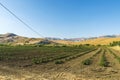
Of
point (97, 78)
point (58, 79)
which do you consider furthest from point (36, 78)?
point (97, 78)

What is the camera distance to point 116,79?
1609cm

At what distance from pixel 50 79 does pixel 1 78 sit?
11.4 ft

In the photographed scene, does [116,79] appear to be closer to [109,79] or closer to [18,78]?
[109,79]

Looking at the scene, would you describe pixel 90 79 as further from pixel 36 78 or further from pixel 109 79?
pixel 36 78

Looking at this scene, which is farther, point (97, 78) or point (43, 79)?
point (97, 78)

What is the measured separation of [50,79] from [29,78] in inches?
58.6

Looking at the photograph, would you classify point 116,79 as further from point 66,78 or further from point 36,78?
point 36,78

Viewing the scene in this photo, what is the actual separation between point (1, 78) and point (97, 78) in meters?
6.95

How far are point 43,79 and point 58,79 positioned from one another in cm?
105

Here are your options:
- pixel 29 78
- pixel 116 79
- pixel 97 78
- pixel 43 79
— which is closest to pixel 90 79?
pixel 97 78

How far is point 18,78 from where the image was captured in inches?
620

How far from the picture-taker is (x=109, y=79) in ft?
52.9

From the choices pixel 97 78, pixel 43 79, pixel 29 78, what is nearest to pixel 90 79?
pixel 97 78

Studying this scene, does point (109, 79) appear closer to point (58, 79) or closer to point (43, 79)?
point (58, 79)
